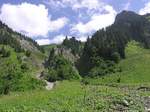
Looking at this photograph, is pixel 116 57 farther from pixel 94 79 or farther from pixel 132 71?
pixel 94 79

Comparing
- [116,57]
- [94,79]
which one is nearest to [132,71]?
[94,79]

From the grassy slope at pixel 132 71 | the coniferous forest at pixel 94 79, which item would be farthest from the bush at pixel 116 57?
A: the grassy slope at pixel 132 71

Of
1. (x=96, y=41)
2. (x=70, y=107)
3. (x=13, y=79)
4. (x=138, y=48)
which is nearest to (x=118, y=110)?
(x=70, y=107)

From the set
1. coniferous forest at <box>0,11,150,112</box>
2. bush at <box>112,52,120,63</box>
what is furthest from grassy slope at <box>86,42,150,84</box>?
bush at <box>112,52,120,63</box>

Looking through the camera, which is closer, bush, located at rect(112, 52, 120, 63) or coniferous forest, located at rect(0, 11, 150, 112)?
coniferous forest, located at rect(0, 11, 150, 112)

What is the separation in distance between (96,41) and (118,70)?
39.2 metres

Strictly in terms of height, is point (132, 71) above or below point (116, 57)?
below

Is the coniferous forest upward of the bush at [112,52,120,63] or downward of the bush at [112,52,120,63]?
downward

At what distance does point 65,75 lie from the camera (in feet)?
471

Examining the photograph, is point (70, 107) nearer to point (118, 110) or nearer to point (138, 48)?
point (118, 110)

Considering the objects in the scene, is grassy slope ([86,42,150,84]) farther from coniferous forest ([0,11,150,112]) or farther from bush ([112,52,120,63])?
bush ([112,52,120,63])

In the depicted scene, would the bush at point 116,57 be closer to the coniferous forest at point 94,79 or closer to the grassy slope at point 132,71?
the coniferous forest at point 94,79

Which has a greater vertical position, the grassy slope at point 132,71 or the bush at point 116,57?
the bush at point 116,57

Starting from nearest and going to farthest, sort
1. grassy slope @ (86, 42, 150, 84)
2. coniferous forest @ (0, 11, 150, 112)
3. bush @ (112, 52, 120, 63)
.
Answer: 1. coniferous forest @ (0, 11, 150, 112)
2. grassy slope @ (86, 42, 150, 84)
3. bush @ (112, 52, 120, 63)
